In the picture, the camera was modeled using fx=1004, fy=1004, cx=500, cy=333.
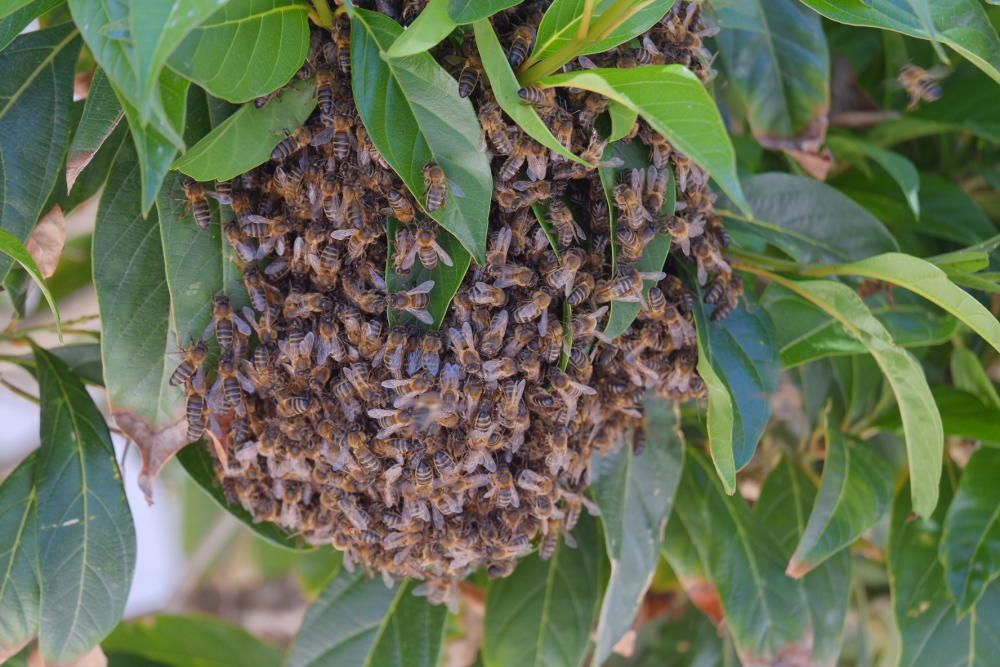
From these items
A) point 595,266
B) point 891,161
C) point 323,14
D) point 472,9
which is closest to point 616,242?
point 595,266

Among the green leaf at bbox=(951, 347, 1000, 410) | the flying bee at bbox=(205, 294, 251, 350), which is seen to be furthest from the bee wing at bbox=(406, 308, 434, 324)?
the green leaf at bbox=(951, 347, 1000, 410)

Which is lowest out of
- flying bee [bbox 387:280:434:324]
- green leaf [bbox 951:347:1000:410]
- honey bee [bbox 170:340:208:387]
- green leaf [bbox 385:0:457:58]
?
green leaf [bbox 951:347:1000:410]

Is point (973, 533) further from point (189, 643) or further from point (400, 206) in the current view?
point (189, 643)

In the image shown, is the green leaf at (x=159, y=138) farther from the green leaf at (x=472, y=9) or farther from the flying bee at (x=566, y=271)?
the flying bee at (x=566, y=271)

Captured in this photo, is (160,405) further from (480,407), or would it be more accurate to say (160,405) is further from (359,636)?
(359,636)

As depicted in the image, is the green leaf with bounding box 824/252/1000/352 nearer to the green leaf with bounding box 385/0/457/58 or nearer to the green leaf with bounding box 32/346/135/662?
the green leaf with bounding box 385/0/457/58

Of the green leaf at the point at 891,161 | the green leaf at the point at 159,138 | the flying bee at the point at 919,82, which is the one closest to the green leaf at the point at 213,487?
the green leaf at the point at 159,138

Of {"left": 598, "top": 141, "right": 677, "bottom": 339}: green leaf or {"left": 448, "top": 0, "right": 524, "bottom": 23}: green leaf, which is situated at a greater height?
{"left": 448, "top": 0, "right": 524, "bottom": 23}: green leaf

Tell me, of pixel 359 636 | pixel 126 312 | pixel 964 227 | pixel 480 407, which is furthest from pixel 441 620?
pixel 964 227
